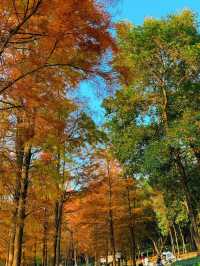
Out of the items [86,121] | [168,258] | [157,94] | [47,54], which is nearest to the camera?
[47,54]

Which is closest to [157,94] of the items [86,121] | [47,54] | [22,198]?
[86,121]

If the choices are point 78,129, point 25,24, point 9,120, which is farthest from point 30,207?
point 25,24

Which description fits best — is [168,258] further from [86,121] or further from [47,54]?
[47,54]

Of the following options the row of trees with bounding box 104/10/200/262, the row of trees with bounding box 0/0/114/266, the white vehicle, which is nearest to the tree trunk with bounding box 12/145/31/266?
the row of trees with bounding box 0/0/114/266

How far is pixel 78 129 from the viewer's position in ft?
54.3

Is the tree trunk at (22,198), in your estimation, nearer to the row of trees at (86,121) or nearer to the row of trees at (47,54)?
the row of trees at (86,121)

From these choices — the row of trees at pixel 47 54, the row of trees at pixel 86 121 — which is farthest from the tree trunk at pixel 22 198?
the row of trees at pixel 47 54

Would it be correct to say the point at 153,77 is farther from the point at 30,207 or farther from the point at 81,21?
the point at 81,21

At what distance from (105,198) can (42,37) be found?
78.6 feet

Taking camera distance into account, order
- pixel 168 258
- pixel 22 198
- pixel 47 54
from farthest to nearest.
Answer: pixel 168 258
pixel 22 198
pixel 47 54

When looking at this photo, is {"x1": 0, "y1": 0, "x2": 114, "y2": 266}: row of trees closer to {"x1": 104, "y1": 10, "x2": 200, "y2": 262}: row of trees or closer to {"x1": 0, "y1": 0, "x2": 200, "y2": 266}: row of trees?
{"x1": 0, "y1": 0, "x2": 200, "y2": 266}: row of trees

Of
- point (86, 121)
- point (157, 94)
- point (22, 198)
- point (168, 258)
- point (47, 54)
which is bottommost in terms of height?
point (168, 258)

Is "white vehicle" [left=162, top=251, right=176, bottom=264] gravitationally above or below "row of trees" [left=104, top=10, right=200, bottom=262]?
below

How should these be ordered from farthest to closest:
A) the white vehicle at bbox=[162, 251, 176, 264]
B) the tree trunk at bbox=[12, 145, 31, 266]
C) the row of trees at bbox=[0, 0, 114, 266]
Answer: the white vehicle at bbox=[162, 251, 176, 264] < the tree trunk at bbox=[12, 145, 31, 266] < the row of trees at bbox=[0, 0, 114, 266]
